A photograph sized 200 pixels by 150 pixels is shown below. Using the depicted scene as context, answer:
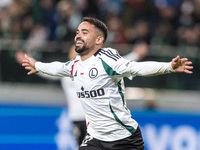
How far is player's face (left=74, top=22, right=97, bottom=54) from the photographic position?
205 inches

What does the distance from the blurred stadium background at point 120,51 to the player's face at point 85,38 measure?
13.8 ft

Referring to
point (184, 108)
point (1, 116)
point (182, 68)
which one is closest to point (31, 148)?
point (1, 116)

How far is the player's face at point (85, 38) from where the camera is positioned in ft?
17.1

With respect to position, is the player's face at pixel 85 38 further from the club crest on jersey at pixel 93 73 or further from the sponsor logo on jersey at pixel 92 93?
the sponsor logo on jersey at pixel 92 93

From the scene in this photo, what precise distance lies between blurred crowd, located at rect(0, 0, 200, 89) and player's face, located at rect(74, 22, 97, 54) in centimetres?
494

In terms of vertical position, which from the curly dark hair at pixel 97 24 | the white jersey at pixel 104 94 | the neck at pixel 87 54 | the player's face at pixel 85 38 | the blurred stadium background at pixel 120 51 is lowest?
the white jersey at pixel 104 94

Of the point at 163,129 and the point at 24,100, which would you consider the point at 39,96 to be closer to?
the point at 24,100

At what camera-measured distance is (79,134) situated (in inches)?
300

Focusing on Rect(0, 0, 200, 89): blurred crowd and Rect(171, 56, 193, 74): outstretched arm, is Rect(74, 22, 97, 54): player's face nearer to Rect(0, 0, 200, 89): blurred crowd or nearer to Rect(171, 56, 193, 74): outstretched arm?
Rect(171, 56, 193, 74): outstretched arm

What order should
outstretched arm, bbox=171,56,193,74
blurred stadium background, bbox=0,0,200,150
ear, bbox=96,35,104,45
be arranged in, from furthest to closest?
blurred stadium background, bbox=0,0,200,150, ear, bbox=96,35,104,45, outstretched arm, bbox=171,56,193,74

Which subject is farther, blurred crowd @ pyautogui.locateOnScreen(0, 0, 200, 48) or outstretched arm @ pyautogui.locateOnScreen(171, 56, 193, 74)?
blurred crowd @ pyautogui.locateOnScreen(0, 0, 200, 48)

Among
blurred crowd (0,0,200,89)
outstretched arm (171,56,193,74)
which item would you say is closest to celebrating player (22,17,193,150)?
outstretched arm (171,56,193,74)

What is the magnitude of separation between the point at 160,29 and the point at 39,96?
10.7ft

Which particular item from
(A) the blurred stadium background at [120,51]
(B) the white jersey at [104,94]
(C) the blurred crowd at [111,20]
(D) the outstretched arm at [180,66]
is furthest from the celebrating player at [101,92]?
(C) the blurred crowd at [111,20]
